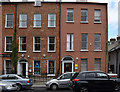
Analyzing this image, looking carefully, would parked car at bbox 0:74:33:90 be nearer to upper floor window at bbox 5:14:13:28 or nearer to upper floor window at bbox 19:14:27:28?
upper floor window at bbox 19:14:27:28

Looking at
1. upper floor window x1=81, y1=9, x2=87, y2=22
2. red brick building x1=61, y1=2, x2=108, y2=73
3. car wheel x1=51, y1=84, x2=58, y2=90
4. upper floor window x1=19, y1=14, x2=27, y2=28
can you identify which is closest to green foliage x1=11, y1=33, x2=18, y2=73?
upper floor window x1=19, y1=14, x2=27, y2=28

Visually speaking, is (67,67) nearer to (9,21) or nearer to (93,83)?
(9,21)

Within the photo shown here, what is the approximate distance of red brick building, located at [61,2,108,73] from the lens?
2769 cm

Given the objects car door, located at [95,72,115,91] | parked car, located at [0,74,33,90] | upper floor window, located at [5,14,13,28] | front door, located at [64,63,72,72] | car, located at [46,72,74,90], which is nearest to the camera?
car door, located at [95,72,115,91]

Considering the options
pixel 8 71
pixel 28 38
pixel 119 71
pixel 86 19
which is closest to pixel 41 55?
pixel 28 38

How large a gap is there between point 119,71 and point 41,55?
13109 mm

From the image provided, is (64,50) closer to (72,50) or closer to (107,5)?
(72,50)

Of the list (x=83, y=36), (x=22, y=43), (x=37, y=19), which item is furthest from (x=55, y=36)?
(x=22, y=43)

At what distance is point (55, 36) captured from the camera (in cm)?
2797

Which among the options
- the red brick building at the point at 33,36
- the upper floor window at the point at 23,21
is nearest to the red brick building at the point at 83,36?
the red brick building at the point at 33,36

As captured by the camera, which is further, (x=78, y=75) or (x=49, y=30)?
(x=49, y=30)

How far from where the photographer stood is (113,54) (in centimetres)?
3556

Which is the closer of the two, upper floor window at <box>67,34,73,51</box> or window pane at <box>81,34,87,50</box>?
upper floor window at <box>67,34,73,51</box>

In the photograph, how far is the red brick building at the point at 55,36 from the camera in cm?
2769
